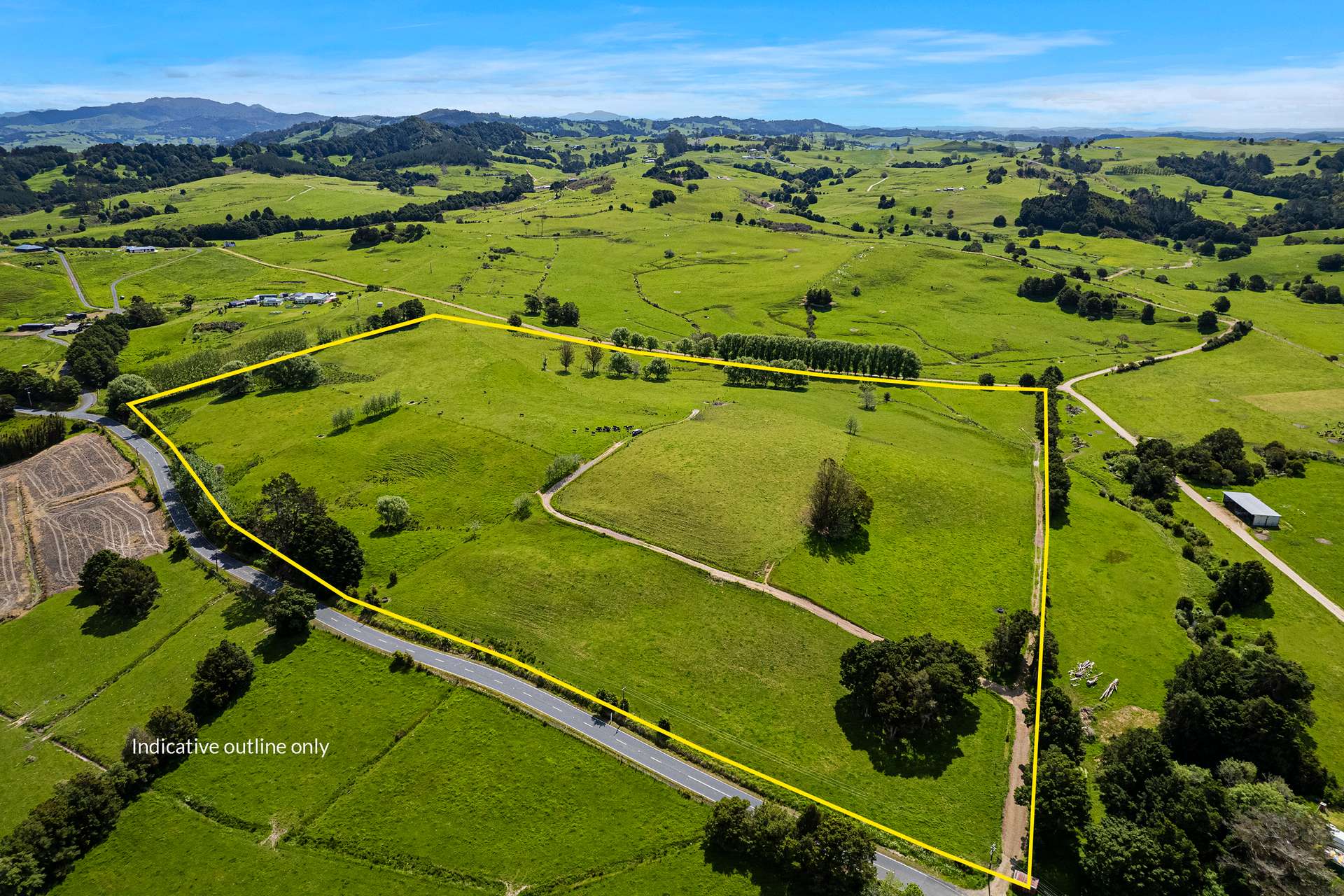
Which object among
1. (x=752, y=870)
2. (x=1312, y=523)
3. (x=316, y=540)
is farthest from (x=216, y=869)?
(x=1312, y=523)

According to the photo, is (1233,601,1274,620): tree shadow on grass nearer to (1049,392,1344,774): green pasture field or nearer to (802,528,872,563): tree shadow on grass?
(1049,392,1344,774): green pasture field

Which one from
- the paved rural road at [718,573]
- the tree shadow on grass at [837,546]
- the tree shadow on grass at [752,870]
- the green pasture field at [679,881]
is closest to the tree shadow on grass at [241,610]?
the paved rural road at [718,573]

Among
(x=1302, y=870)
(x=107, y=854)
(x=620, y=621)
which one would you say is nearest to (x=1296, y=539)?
(x=1302, y=870)

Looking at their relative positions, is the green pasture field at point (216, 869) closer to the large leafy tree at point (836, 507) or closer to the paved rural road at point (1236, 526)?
the large leafy tree at point (836, 507)

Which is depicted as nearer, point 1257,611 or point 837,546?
point 1257,611

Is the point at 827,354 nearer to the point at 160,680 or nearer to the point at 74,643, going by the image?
the point at 160,680

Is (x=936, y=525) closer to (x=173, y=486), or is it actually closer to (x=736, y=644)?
(x=736, y=644)
